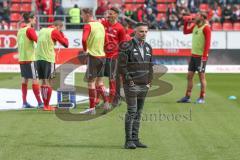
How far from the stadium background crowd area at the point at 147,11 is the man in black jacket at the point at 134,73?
2368 cm

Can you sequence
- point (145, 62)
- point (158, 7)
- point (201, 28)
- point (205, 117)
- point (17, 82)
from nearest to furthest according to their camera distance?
point (145, 62) < point (205, 117) < point (201, 28) < point (17, 82) < point (158, 7)

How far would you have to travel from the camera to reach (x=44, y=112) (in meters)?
16.5

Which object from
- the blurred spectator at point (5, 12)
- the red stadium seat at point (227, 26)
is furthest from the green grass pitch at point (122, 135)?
the blurred spectator at point (5, 12)

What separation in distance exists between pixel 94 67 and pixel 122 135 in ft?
12.3

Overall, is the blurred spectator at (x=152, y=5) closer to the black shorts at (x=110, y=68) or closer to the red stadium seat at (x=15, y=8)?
the red stadium seat at (x=15, y=8)

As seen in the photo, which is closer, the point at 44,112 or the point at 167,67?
the point at 44,112

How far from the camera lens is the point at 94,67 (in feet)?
53.7

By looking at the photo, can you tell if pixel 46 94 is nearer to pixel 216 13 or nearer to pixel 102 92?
pixel 102 92

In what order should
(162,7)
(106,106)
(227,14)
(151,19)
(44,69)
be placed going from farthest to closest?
(162,7) < (227,14) < (151,19) < (44,69) < (106,106)

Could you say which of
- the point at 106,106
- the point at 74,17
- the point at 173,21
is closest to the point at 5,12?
the point at 74,17

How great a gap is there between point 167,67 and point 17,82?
362 inches

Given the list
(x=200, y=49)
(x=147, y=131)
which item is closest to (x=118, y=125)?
(x=147, y=131)

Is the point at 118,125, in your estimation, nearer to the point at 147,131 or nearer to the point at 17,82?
the point at 147,131

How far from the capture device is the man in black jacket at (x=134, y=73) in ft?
37.0
